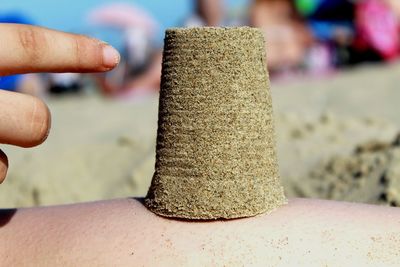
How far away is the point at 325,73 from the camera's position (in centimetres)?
780

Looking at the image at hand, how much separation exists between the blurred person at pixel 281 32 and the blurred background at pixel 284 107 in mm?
15

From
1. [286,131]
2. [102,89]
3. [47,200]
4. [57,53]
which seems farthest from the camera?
[102,89]

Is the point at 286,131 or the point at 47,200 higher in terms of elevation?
the point at 286,131

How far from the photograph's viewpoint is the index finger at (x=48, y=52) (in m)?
1.32

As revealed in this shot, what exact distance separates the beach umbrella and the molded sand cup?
8070 millimetres

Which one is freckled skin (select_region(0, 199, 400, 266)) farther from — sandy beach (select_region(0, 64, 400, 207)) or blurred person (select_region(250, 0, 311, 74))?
blurred person (select_region(250, 0, 311, 74))

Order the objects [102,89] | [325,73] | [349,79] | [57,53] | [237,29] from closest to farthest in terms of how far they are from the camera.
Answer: [57,53], [237,29], [349,79], [325,73], [102,89]

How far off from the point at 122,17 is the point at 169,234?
28.0 feet

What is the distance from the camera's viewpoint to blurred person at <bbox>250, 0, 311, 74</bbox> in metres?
7.89

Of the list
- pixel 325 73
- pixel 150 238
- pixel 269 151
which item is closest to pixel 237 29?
pixel 269 151

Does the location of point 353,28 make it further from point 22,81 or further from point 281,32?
point 22,81

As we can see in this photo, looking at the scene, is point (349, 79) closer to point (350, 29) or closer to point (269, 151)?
point (350, 29)

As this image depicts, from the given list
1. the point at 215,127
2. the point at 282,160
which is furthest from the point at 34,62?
the point at 282,160

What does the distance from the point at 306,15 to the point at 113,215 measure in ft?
24.1
